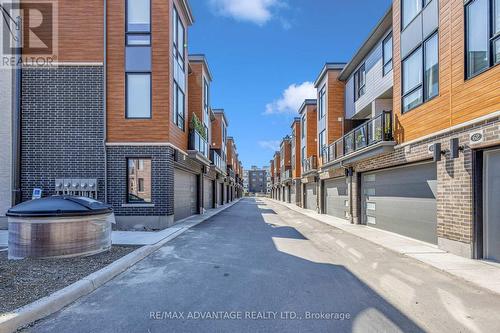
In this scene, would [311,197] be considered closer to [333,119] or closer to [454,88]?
[333,119]

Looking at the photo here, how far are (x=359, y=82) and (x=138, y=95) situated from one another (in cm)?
1218

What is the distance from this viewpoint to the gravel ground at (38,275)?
4.60 meters

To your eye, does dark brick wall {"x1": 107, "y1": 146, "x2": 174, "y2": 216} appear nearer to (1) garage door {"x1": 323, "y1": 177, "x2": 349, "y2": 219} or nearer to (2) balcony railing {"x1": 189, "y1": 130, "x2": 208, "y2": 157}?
(2) balcony railing {"x1": 189, "y1": 130, "x2": 208, "y2": 157}

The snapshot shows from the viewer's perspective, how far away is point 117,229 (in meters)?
12.5

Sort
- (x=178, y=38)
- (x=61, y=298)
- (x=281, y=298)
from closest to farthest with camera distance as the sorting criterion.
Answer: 1. (x=61, y=298)
2. (x=281, y=298)
3. (x=178, y=38)

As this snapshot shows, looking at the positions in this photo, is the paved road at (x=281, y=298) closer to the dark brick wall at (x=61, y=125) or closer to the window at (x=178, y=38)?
the dark brick wall at (x=61, y=125)

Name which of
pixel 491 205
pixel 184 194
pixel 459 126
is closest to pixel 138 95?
pixel 184 194

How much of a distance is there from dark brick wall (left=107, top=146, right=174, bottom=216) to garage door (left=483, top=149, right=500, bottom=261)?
423 inches

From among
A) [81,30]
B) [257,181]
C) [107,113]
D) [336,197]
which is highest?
[81,30]

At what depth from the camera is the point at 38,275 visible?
5672 mm

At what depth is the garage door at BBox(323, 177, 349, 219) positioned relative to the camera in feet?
→ 59.6

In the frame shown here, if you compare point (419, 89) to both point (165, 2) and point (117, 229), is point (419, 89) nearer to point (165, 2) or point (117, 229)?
point (165, 2)

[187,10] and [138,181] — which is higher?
[187,10]

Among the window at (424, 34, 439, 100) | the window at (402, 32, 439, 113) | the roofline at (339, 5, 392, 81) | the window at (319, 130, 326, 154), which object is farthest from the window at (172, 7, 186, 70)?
the window at (319, 130, 326, 154)
